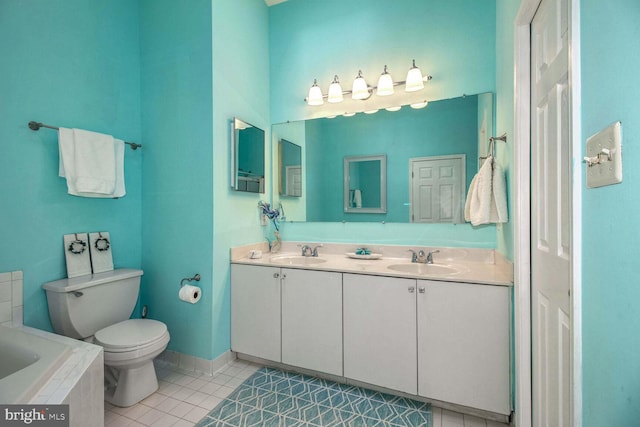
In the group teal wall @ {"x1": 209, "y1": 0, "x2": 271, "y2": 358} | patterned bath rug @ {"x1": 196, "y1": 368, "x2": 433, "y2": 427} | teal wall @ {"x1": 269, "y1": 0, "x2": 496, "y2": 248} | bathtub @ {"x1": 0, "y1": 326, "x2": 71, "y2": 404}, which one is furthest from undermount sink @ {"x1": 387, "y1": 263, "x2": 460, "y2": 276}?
bathtub @ {"x1": 0, "y1": 326, "x2": 71, "y2": 404}

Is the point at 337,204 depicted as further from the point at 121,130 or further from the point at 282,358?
the point at 121,130

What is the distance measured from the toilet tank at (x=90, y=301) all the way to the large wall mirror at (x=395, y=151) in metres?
1.33

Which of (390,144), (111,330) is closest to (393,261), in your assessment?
(390,144)

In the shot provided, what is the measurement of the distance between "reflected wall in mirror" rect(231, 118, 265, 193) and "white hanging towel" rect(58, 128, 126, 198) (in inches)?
30.5

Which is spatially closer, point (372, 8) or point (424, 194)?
point (424, 194)

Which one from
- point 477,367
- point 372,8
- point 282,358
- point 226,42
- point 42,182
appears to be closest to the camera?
point 477,367

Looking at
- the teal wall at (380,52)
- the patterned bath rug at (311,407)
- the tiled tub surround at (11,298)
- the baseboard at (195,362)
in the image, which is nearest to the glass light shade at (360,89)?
the teal wall at (380,52)

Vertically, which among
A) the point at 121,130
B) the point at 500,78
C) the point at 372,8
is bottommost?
the point at 121,130

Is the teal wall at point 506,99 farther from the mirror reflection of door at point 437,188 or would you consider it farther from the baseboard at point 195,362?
the baseboard at point 195,362

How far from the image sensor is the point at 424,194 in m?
2.18

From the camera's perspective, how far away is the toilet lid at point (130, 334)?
1.64 metres

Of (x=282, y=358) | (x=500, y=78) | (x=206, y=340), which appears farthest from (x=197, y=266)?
(x=500, y=78)

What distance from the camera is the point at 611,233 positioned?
629 millimetres

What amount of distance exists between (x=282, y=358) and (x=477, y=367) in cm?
121
